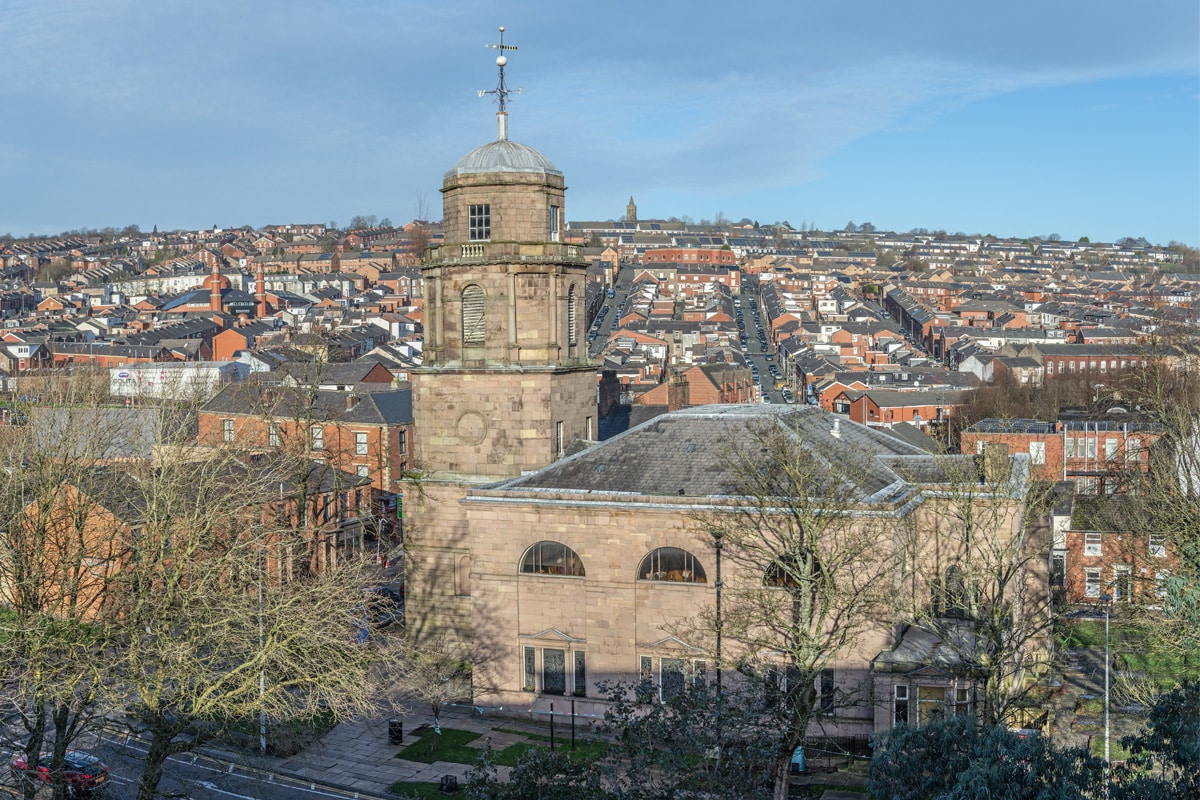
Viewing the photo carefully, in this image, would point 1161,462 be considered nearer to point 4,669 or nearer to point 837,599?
point 837,599

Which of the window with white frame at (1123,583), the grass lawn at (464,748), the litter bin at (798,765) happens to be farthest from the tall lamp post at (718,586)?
the window with white frame at (1123,583)

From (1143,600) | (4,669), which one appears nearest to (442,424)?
(4,669)

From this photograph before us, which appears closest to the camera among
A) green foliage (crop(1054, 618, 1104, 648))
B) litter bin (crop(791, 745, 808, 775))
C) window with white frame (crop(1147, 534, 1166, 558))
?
litter bin (crop(791, 745, 808, 775))

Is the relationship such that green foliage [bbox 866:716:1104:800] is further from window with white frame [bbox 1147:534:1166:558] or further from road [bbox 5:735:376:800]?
window with white frame [bbox 1147:534:1166:558]

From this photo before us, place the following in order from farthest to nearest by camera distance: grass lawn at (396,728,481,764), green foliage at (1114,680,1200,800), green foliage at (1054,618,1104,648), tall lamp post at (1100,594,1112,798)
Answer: green foliage at (1054,618,1104,648), grass lawn at (396,728,481,764), tall lamp post at (1100,594,1112,798), green foliage at (1114,680,1200,800)

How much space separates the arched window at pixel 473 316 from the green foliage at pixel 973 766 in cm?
2212

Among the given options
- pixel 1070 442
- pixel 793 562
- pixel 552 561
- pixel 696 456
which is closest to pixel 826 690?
pixel 793 562

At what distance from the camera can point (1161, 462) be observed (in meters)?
42.3

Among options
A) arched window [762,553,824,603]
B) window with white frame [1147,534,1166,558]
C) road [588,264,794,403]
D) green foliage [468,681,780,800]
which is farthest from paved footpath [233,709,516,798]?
road [588,264,794,403]

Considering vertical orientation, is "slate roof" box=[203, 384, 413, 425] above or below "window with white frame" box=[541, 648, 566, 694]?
above

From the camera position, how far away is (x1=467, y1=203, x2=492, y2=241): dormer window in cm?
3909

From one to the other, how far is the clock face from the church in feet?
0.16

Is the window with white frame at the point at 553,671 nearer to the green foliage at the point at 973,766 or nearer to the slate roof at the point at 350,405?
the green foliage at the point at 973,766

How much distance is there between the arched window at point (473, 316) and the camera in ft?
128
